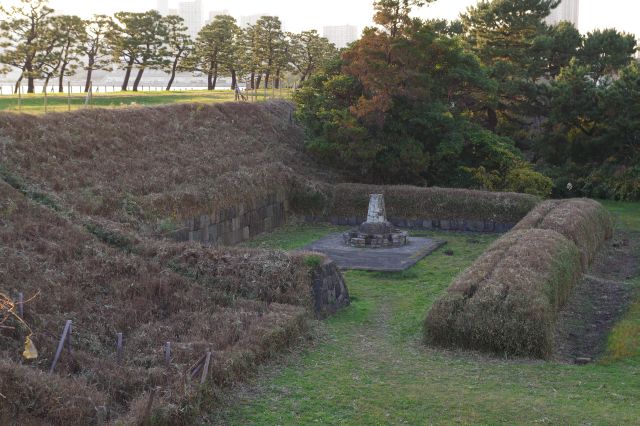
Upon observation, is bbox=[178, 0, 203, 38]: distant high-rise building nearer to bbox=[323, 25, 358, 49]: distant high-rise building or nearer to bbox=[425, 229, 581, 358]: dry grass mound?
bbox=[323, 25, 358, 49]: distant high-rise building

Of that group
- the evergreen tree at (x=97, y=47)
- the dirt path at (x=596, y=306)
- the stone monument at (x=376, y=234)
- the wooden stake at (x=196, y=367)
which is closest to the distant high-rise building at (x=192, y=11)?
the evergreen tree at (x=97, y=47)

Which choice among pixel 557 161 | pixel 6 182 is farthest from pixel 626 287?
pixel 557 161

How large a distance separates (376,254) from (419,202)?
5.61m

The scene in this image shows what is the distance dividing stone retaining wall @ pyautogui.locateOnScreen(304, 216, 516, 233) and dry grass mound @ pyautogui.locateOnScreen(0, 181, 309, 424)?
12.0m

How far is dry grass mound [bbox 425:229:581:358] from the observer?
11.8 meters

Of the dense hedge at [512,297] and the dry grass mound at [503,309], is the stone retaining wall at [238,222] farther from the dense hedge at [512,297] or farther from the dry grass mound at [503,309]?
the dry grass mound at [503,309]

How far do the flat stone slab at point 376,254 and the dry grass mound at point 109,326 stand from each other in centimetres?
517

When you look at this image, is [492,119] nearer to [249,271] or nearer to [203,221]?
[203,221]

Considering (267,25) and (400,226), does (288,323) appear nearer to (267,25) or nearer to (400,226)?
(400,226)

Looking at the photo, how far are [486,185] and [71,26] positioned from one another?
21027 mm

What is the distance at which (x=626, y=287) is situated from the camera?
655 inches

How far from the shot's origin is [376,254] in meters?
20.4

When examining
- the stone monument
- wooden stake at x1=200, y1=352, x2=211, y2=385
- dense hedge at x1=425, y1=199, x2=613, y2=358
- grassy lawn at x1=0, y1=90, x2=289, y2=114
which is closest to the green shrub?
the stone monument

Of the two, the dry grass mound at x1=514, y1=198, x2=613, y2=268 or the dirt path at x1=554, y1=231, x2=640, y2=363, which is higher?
the dry grass mound at x1=514, y1=198, x2=613, y2=268
